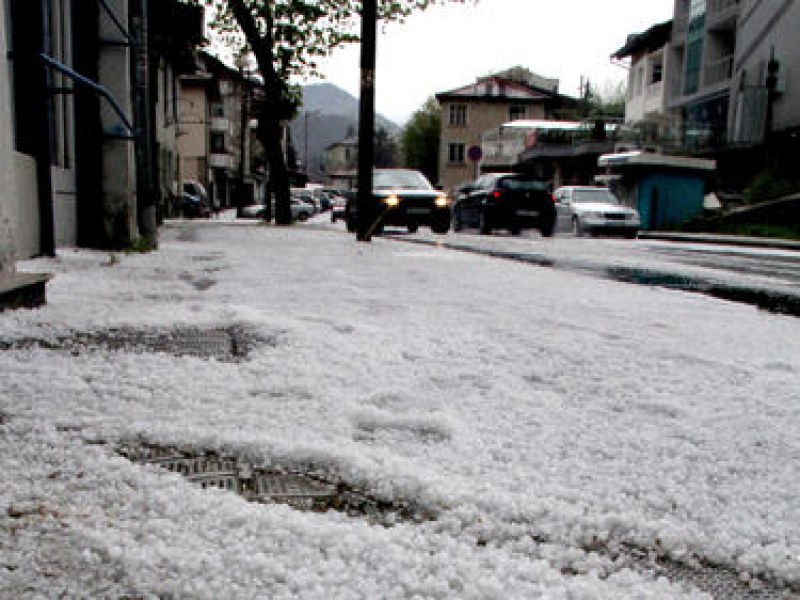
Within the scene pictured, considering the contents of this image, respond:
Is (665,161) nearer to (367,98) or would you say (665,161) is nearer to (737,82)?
(737,82)

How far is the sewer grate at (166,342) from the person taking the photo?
81.1 inches

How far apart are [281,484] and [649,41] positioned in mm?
35968

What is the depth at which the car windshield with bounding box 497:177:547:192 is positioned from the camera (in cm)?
1412

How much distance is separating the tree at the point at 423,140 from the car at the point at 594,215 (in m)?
47.2

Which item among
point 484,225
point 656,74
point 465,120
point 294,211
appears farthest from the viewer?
point 465,120

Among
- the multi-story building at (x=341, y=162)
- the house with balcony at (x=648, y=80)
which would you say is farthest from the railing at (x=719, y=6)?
the multi-story building at (x=341, y=162)

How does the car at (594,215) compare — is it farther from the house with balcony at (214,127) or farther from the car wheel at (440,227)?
the house with balcony at (214,127)

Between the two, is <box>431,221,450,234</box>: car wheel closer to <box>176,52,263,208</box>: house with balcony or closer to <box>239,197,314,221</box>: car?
<box>239,197,314,221</box>: car

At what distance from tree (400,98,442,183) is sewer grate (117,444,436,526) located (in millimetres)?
63324

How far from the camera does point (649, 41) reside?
108 feet

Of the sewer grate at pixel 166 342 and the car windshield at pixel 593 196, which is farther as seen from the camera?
the car windshield at pixel 593 196

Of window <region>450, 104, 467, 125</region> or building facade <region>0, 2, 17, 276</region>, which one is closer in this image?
building facade <region>0, 2, 17, 276</region>

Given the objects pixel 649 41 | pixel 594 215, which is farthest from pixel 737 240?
pixel 649 41

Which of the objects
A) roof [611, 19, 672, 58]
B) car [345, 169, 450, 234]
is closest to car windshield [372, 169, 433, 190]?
car [345, 169, 450, 234]
